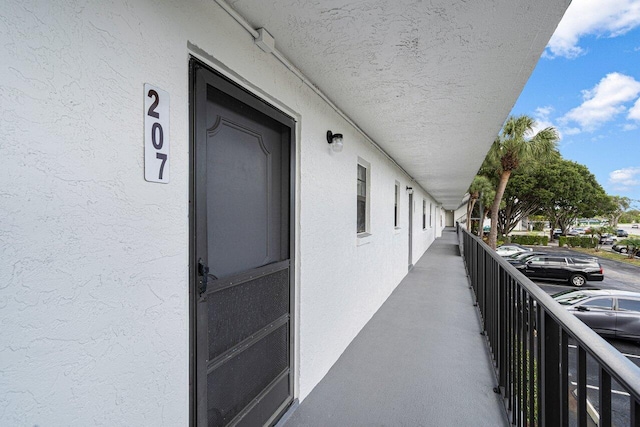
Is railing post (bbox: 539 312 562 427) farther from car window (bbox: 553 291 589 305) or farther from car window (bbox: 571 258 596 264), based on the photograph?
car window (bbox: 571 258 596 264)

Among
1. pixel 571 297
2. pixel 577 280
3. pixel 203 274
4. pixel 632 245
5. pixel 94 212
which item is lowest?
pixel 577 280

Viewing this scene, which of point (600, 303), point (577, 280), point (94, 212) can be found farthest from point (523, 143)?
point (94, 212)

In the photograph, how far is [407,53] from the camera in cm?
168

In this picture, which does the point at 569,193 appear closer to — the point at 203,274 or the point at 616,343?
the point at 616,343

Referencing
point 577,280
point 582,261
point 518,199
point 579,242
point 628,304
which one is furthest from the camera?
point 579,242

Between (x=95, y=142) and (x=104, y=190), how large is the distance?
15 cm

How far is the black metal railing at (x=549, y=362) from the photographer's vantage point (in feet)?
2.41

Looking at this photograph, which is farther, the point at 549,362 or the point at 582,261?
the point at 582,261

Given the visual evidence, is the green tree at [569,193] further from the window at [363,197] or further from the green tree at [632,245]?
the window at [363,197]

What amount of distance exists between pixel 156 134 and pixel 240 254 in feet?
2.47

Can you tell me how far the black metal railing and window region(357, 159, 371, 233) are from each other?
171 cm

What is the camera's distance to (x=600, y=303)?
6.20 metres

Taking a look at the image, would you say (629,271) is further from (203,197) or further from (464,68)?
(203,197)

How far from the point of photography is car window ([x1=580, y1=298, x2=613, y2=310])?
611cm
